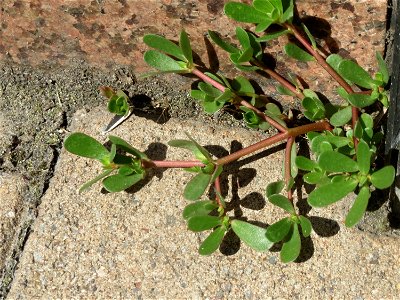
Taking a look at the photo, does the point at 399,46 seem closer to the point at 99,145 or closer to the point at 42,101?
the point at 99,145

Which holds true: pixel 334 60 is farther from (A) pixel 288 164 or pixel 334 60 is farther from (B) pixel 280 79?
(A) pixel 288 164

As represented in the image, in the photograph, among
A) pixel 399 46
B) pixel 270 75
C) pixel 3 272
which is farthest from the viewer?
pixel 270 75

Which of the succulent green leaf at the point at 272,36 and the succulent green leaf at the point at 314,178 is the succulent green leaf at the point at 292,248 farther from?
the succulent green leaf at the point at 272,36

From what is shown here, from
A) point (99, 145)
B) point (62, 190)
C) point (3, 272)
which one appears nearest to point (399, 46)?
point (99, 145)

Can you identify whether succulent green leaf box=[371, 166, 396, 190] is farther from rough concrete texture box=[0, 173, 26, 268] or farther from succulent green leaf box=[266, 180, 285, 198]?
rough concrete texture box=[0, 173, 26, 268]

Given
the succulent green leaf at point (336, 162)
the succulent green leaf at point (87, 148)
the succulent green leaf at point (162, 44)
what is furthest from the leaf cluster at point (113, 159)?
the succulent green leaf at point (336, 162)

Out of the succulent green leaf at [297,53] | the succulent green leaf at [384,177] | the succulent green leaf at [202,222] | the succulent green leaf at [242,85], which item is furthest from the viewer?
the succulent green leaf at [242,85]

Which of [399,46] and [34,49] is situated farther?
[34,49]
